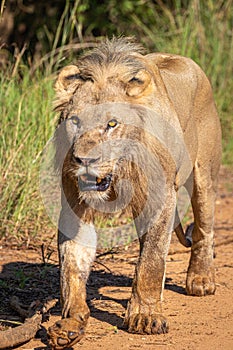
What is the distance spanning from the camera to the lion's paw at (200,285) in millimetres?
4734

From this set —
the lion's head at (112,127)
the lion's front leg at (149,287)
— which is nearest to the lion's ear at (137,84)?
the lion's head at (112,127)

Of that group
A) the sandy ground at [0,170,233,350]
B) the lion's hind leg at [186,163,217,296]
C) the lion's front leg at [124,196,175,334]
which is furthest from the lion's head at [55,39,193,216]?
the lion's hind leg at [186,163,217,296]

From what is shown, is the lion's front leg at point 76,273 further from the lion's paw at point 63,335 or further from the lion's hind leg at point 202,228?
the lion's hind leg at point 202,228

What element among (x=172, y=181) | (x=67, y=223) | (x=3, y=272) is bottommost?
(x=3, y=272)

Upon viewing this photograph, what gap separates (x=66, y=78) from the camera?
392 centimetres

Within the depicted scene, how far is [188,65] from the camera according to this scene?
4953 millimetres

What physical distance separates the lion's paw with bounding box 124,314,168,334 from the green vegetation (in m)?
1.89

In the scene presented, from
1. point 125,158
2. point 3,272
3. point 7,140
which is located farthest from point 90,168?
point 7,140

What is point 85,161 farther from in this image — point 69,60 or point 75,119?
point 69,60

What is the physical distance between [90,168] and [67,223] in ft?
1.59

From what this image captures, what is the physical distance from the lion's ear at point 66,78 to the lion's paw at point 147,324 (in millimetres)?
1135

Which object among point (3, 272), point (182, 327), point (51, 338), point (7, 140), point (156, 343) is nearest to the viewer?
point (51, 338)

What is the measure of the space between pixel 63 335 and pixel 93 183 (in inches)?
26.5

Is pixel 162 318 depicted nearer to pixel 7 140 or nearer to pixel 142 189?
pixel 142 189
